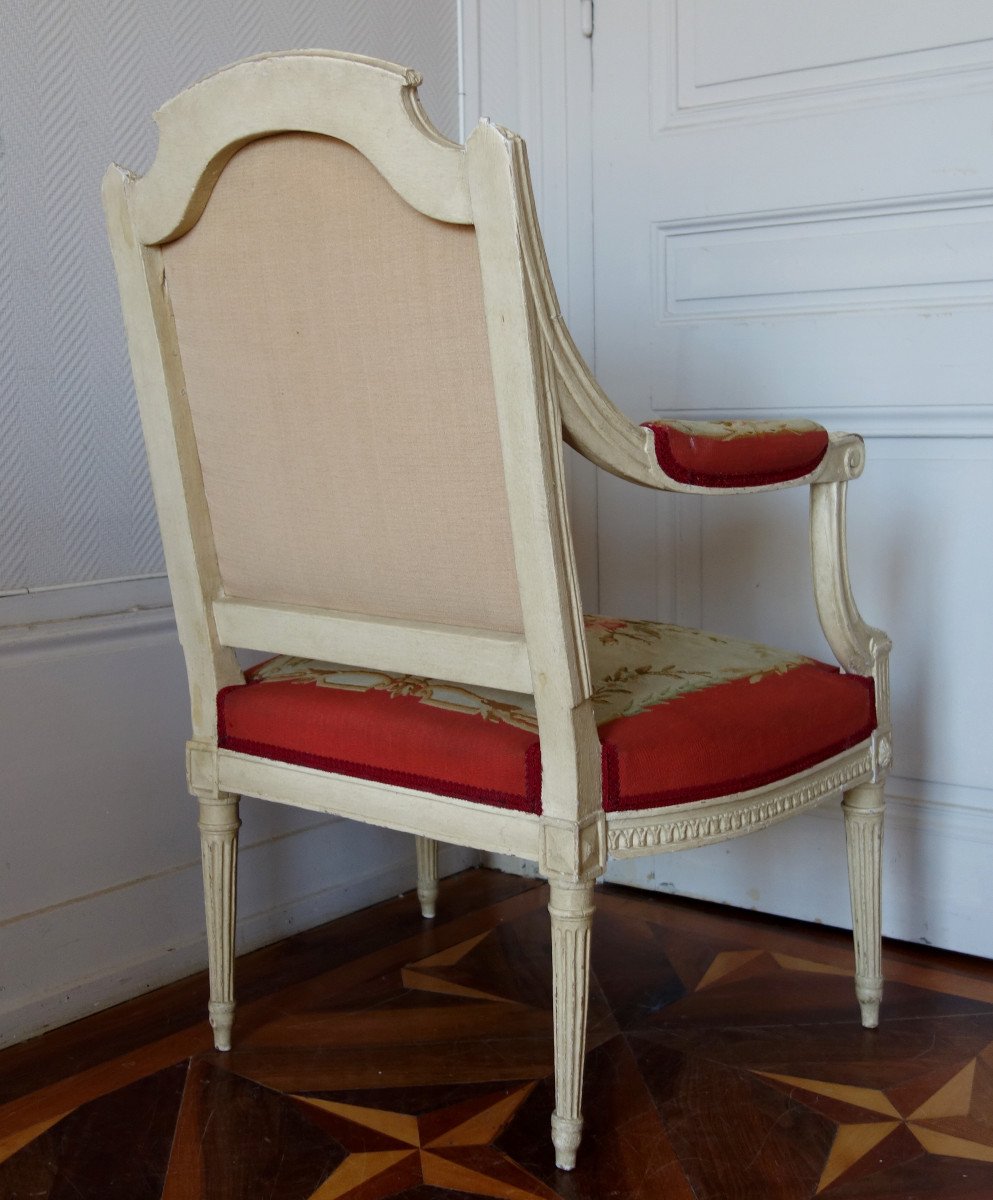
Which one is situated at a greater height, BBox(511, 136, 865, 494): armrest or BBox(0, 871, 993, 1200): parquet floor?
BBox(511, 136, 865, 494): armrest

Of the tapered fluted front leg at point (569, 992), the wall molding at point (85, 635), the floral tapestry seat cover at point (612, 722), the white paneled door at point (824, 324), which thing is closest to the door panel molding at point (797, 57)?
the white paneled door at point (824, 324)

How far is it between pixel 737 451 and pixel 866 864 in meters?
0.60

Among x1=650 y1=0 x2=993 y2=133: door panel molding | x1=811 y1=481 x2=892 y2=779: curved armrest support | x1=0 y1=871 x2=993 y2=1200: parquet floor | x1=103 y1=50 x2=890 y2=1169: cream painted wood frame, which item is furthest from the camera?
x1=650 y1=0 x2=993 y2=133: door panel molding

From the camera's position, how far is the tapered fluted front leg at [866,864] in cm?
159

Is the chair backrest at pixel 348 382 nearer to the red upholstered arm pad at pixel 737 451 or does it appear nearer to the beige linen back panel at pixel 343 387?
the beige linen back panel at pixel 343 387

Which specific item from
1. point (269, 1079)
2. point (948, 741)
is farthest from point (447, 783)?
point (948, 741)

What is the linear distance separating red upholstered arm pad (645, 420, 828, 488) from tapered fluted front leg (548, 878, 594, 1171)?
409mm

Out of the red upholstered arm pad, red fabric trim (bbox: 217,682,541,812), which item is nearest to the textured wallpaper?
red fabric trim (bbox: 217,682,541,812)

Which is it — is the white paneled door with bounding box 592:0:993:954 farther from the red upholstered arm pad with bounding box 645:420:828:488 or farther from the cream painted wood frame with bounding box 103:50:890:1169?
the red upholstered arm pad with bounding box 645:420:828:488

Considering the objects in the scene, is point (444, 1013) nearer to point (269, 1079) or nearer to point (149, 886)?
point (269, 1079)

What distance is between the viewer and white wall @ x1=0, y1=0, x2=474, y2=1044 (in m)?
1.65

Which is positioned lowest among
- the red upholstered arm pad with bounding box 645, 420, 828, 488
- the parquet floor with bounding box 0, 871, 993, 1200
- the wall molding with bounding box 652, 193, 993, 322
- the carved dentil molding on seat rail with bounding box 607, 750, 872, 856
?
the parquet floor with bounding box 0, 871, 993, 1200

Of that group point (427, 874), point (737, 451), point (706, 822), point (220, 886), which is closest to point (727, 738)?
point (706, 822)

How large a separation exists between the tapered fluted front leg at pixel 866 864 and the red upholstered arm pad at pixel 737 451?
435 mm
